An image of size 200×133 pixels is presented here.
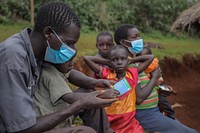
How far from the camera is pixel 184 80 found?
818cm

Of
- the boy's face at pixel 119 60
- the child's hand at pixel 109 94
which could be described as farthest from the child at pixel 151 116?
the child's hand at pixel 109 94

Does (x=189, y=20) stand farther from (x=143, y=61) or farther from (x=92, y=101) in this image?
(x=92, y=101)

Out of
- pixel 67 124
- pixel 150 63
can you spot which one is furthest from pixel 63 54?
pixel 150 63

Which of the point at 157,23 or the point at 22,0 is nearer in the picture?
the point at 22,0

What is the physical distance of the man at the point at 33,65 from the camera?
73.0 inches

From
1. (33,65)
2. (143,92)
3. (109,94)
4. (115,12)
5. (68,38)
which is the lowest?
(115,12)

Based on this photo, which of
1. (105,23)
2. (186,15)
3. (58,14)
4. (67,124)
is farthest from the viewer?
(105,23)

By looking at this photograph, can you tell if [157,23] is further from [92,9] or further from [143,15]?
[92,9]

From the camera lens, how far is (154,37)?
11.8 metres

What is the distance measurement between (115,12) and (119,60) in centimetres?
958

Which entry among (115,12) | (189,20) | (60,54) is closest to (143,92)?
(60,54)

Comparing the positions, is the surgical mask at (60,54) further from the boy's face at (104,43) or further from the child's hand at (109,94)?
the boy's face at (104,43)

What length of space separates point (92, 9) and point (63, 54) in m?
9.84

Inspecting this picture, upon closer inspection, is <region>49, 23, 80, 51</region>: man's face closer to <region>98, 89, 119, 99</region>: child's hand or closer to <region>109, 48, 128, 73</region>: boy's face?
<region>98, 89, 119, 99</region>: child's hand
